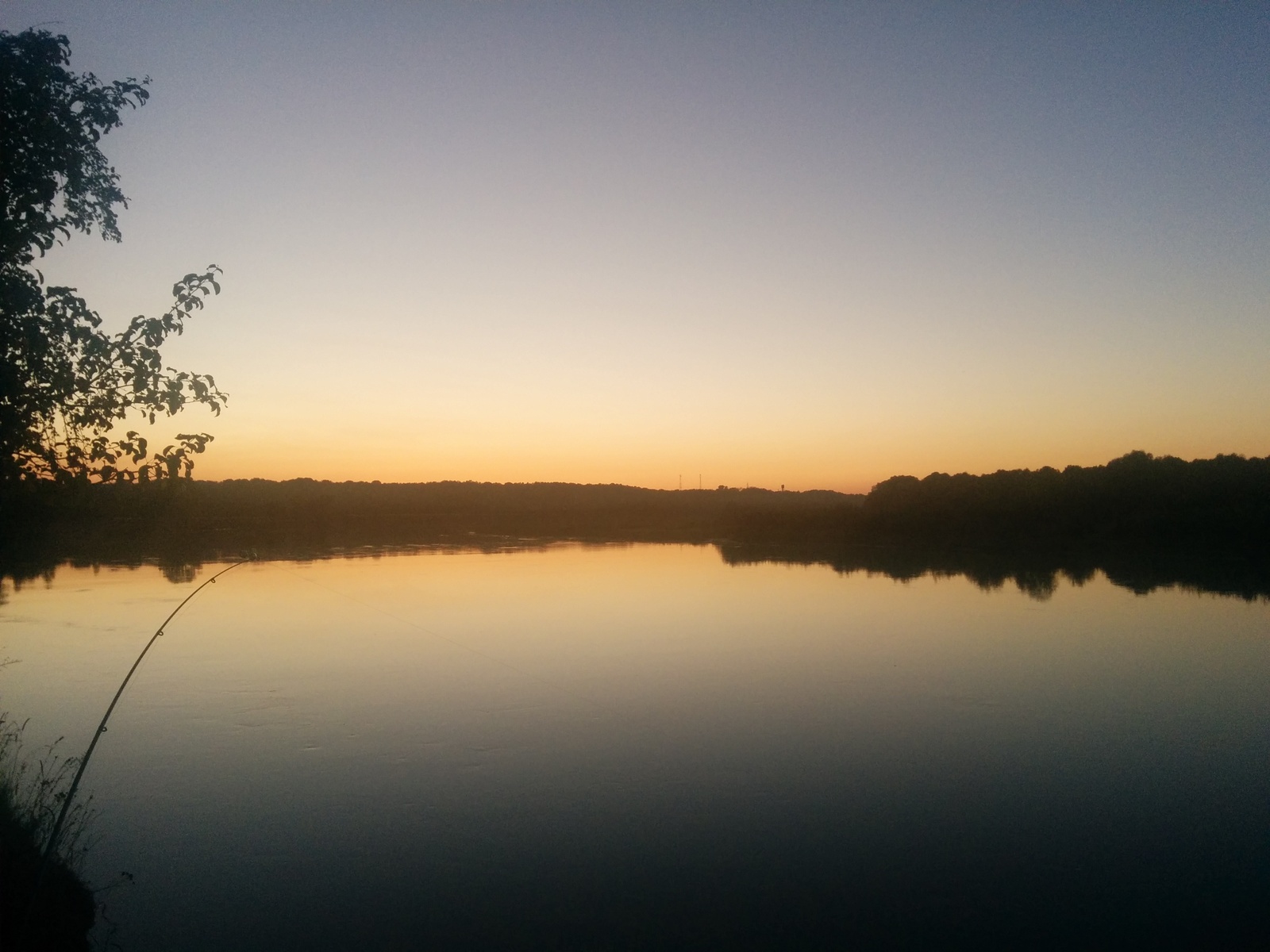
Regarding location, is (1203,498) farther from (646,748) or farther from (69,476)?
(69,476)

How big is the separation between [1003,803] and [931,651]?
8.37 m

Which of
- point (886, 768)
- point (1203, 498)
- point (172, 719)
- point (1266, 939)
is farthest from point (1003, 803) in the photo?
point (1203, 498)

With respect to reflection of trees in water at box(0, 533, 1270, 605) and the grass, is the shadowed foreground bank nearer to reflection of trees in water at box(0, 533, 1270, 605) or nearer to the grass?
reflection of trees in water at box(0, 533, 1270, 605)

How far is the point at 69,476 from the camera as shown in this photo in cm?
464

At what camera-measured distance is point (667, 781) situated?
9258 millimetres

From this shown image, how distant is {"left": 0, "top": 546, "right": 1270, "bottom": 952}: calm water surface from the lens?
21.4ft

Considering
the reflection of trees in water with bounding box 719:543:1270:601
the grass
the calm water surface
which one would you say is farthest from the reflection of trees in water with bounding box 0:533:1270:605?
the grass

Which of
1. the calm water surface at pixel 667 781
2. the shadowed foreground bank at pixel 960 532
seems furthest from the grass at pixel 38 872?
the shadowed foreground bank at pixel 960 532

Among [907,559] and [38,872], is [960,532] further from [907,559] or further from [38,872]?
[38,872]

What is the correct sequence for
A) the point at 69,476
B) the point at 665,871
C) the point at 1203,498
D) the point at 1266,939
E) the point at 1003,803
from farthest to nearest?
the point at 1203,498
the point at 1003,803
the point at 665,871
the point at 1266,939
the point at 69,476

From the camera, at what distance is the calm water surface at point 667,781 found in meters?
6.51

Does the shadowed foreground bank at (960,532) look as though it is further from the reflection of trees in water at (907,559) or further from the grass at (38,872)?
the grass at (38,872)

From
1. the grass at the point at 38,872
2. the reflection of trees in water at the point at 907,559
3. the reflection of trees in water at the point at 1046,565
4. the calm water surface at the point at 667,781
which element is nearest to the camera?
the grass at the point at 38,872

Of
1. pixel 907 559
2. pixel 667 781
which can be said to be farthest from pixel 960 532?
pixel 667 781
